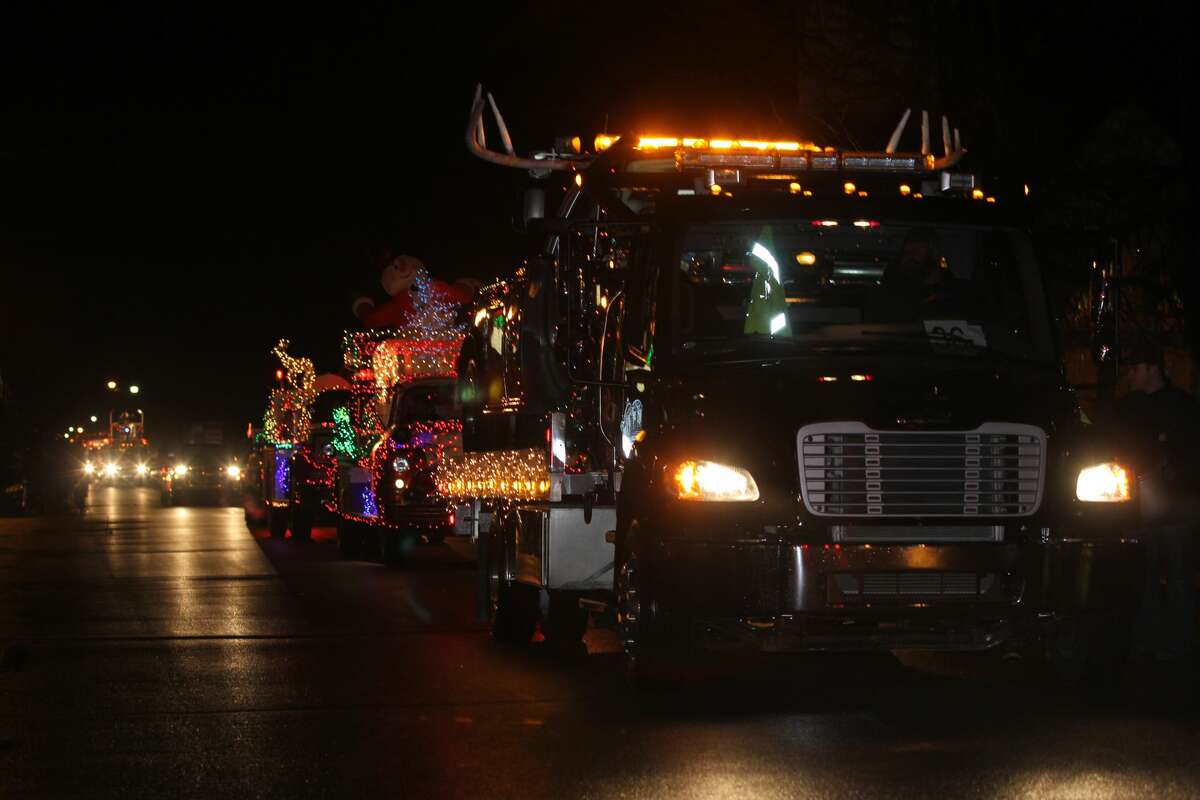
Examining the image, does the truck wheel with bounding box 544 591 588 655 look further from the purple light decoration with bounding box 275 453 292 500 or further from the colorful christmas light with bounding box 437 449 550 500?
the purple light decoration with bounding box 275 453 292 500

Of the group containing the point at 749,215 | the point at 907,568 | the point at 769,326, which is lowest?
the point at 907,568

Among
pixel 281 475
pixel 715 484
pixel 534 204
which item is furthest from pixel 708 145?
pixel 281 475

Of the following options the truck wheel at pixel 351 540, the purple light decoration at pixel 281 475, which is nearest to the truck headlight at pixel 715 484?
the truck wheel at pixel 351 540

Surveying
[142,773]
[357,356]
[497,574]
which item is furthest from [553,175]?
[357,356]

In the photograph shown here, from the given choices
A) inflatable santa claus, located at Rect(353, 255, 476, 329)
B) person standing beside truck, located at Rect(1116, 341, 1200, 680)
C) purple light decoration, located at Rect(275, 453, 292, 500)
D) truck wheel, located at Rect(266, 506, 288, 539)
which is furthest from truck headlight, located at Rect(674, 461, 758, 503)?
truck wheel, located at Rect(266, 506, 288, 539)

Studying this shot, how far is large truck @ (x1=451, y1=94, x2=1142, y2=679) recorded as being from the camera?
887 cm

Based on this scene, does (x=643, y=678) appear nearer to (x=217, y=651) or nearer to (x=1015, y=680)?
(x=1015, y=680)

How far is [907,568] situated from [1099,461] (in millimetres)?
1200

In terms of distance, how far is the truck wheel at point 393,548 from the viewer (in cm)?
2175

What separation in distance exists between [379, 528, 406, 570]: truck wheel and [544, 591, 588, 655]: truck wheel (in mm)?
9480

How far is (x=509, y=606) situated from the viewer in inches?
496

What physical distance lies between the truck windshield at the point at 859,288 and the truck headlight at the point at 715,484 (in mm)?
896

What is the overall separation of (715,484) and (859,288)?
5.43ft

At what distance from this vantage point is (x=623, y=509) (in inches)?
386
